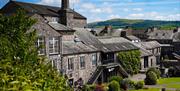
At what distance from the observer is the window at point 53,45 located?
4524 centimetres

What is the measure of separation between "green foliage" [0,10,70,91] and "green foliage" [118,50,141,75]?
41768 millimetres

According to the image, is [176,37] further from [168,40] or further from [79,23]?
[79,23]

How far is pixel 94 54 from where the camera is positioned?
56.2m

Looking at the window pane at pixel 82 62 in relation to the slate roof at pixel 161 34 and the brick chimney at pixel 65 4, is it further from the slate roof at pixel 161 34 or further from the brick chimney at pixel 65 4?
the slate roof at pixel 161 34

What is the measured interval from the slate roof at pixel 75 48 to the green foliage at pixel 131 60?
8972 millimetres

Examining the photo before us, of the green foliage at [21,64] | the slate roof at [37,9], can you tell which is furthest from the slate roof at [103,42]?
the green foliage at [21,64]

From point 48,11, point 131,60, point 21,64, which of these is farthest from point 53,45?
point 21,64

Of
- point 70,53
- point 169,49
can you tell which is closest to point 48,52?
point 70,53

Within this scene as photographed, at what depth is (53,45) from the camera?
45812 millimetres

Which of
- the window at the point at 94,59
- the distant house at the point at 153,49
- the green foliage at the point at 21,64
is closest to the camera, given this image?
the green foliage at the point at 21,64

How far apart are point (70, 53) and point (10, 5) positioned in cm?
1880

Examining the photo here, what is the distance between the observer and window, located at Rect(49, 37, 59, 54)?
45.2 metres

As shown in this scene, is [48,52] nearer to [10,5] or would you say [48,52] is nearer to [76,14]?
[10,5]

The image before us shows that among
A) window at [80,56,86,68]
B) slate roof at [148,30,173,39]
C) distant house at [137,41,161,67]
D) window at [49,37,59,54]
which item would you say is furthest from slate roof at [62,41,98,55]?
slate roof at [148,30,173,39]
